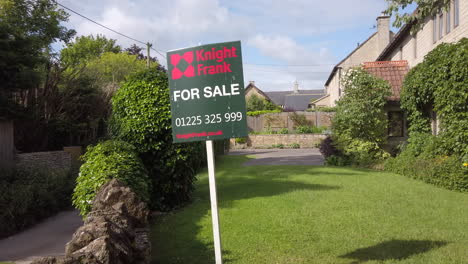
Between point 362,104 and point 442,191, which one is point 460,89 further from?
point 362,104

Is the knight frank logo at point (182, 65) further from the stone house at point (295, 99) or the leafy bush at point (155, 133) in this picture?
the stone house at point (295, 99)

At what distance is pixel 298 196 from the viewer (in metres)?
9.98

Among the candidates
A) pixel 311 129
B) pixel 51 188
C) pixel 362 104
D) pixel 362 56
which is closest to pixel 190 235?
pixel 51 188

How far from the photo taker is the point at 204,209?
8766 mm

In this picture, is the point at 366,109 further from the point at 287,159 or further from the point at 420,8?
the point at 420,8

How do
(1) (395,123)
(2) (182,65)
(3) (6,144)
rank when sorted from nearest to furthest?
(2) (182,65)
(3) (6,144)
(1) (395,123)

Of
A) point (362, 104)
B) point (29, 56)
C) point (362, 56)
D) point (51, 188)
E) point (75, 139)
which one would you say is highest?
point (362, 56)

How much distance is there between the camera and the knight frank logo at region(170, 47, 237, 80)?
4387 mm

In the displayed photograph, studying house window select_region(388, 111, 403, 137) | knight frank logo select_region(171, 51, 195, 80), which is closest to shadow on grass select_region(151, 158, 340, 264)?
knight frank logo select_region(171, 51, 195, 80)

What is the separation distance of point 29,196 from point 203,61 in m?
5.58

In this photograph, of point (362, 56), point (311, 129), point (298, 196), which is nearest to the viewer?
point (298, 196)

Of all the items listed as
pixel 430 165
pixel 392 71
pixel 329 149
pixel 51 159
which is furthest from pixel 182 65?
pixel 392 71

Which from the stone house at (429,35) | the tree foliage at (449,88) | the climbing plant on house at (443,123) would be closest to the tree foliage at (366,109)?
the stone house at (429,35)

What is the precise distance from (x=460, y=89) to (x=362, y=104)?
20.0ft
